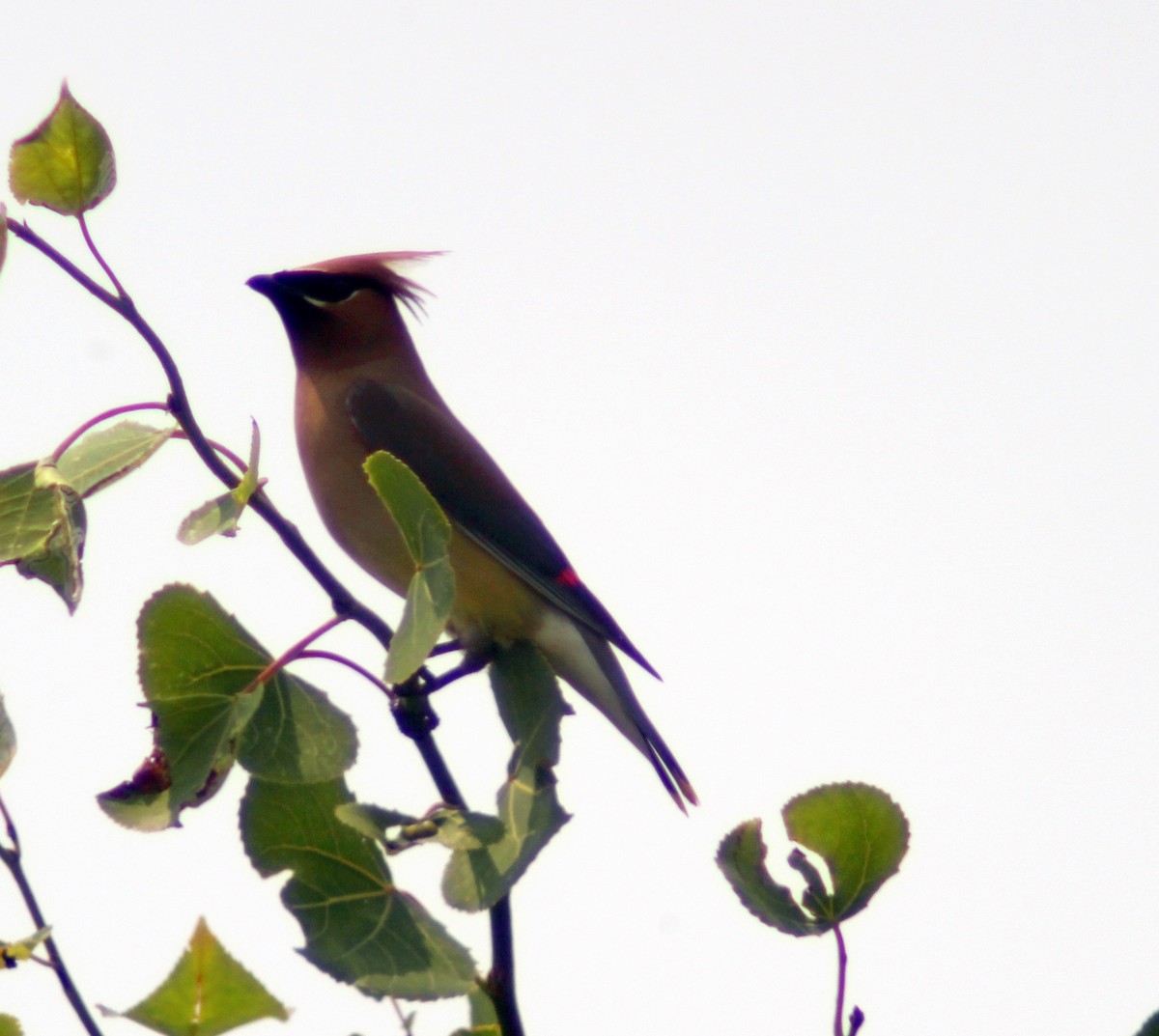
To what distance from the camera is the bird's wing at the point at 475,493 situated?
144 inches

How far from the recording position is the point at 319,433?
3.64m

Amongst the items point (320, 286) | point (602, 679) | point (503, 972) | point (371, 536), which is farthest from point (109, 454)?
point (320, 286)

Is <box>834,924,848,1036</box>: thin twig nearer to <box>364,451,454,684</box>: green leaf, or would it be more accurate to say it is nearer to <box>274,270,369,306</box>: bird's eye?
<box>364,451,454,684</box>: green leaf

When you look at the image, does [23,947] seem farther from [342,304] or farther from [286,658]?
[342,304]

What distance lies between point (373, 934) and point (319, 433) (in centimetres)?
236

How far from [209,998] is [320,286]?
291 centimetres

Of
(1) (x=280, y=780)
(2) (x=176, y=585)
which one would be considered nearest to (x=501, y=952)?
(1) (x=280, y=780)

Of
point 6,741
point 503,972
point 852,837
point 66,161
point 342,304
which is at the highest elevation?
point 342,304

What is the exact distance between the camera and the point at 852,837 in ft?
4.69

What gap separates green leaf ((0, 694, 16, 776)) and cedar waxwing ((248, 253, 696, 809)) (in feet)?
5.57

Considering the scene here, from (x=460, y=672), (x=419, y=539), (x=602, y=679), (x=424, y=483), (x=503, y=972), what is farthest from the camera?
(x=602, y=679)

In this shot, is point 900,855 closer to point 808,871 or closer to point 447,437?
point 808,871

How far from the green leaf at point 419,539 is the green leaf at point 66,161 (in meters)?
0.47

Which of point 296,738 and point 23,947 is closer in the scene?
point 23,947
